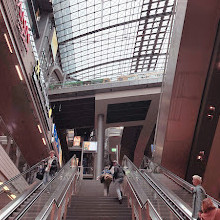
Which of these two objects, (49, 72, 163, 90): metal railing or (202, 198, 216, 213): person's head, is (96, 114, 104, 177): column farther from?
(202, 198, 216, 213): person's head

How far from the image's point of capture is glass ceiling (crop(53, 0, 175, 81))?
30984 millimetres

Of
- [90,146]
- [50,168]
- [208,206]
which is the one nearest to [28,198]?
[50,168]

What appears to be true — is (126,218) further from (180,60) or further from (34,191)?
(180,60)

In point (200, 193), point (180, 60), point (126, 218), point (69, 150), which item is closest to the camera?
point (200, 193)

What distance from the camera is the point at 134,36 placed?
123 feet

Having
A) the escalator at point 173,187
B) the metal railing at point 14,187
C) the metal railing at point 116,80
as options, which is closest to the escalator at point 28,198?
the metal railing at point 14,187

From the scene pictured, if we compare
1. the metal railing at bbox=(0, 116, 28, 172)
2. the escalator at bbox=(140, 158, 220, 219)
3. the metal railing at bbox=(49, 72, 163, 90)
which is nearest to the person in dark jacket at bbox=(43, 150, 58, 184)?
the metal railing at bbox=(0, 116, 28, 172)

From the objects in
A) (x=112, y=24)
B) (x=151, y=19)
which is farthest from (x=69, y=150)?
(x=151, y=19)

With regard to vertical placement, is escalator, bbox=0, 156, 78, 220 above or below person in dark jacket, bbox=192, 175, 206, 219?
below

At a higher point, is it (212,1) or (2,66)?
(212,1)

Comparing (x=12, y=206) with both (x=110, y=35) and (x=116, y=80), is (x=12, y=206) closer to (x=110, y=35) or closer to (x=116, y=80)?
(x=116, y=80)

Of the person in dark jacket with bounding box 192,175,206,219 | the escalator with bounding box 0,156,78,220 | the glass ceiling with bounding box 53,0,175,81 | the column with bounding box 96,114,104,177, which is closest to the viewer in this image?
the escalator with bounding box 0,156,78,220

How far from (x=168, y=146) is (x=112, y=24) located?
90.7 ft

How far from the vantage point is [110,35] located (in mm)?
36344
